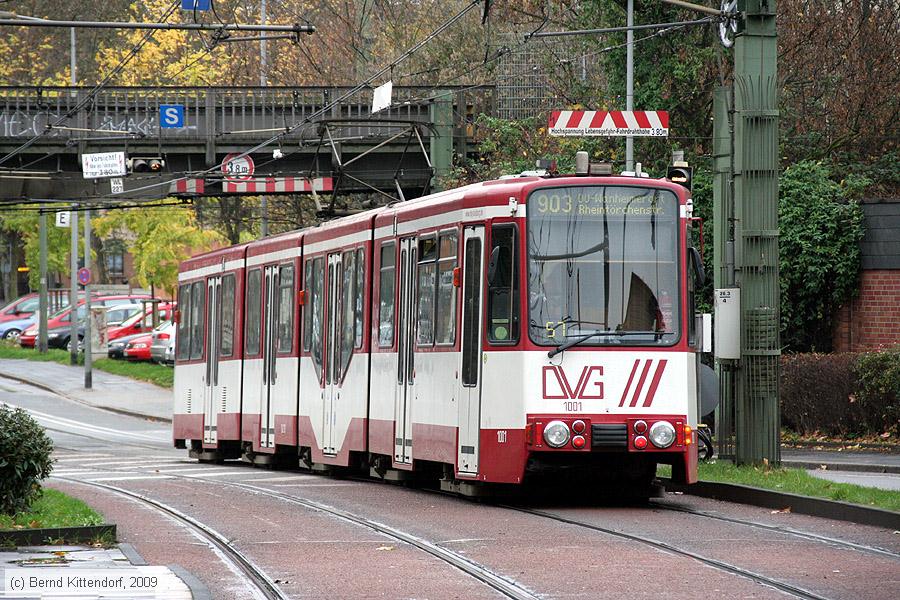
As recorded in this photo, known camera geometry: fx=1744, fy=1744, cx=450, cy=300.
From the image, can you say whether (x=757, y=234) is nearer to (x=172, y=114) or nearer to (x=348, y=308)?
(x=348, y=308)

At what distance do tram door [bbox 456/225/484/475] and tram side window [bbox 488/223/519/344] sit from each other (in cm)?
20

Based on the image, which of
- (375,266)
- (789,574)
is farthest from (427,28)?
(789,574)

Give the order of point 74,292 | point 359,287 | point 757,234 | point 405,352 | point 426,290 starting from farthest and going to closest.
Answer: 1. point 74,292
2. point 359,287
3. point 405,352
4. point 757,234
5. point 426,290

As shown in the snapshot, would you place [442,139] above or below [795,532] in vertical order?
above

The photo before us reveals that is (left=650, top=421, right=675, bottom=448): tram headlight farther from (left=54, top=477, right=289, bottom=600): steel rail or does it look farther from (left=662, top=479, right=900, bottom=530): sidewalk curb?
(left=54, top=477, right=289, bottom=600): steel rail

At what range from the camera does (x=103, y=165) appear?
37.7m

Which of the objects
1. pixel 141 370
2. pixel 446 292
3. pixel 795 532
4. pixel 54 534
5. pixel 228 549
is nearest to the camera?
pixel 54 534

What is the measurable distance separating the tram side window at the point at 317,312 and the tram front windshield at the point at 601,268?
653 cm

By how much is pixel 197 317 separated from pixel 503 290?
13574mm

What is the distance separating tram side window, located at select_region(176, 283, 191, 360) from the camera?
30062mm

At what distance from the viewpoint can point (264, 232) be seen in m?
49.7

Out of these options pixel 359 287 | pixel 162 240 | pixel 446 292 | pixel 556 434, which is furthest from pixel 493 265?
pixel 162 240

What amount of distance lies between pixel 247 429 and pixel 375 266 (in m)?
6.68

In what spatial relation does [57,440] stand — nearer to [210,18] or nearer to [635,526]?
[635,526]
